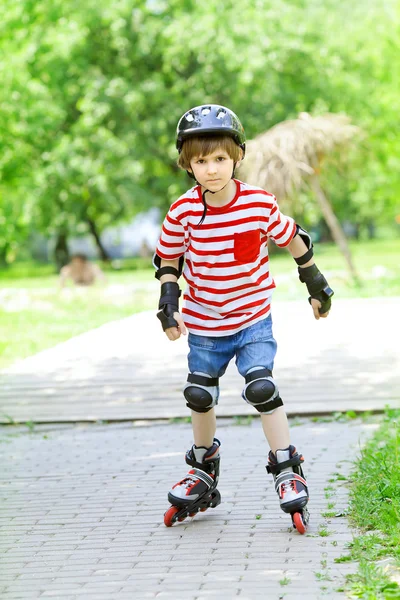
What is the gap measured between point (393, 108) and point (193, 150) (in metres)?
26.8

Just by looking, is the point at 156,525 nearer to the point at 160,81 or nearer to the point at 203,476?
the point at 203,476

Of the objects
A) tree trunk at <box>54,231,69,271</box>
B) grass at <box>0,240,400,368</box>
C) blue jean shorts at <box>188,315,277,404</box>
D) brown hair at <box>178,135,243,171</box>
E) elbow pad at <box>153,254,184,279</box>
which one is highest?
brown hair at <box>178,135,243,171</box>

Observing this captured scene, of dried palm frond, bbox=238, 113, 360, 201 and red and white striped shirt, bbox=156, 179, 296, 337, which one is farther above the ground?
red and white striped shirt, bbox=156, 179, 296, 337

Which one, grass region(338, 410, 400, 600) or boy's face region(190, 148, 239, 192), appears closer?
grass region(338, 410, 400, 600)

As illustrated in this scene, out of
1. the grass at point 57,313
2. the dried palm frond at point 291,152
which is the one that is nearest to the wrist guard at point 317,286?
the grass at point 57,313

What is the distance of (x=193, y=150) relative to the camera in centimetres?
409

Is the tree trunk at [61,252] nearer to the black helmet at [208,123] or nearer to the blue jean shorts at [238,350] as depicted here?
the blue jean shorts at [238,350]

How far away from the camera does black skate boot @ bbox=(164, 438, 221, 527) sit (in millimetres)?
4297

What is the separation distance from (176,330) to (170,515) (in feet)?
2.64

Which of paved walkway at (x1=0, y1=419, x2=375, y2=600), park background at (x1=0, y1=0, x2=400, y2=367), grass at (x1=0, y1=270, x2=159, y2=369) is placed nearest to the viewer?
paved walkway at (x1=0, y1=419, x2=375, y2=600)

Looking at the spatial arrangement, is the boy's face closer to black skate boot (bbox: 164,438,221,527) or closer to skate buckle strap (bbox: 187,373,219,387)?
skate buckle strap (bbox: 187,373,219,387)

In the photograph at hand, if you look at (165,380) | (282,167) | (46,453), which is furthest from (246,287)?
(282,167)

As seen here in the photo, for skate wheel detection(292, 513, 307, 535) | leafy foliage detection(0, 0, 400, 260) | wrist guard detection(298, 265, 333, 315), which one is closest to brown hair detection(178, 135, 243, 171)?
wrist guard detection(298, 265, 333, 315)

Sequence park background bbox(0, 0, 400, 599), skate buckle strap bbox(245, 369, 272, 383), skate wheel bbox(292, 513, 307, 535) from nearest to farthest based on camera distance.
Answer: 1. skate wheel bbox(292, 513, 307, 535)
2. skate buckle strap bbox(245, 369, 272, 383)
3. park background bbox(0, 0, 400, 599)
